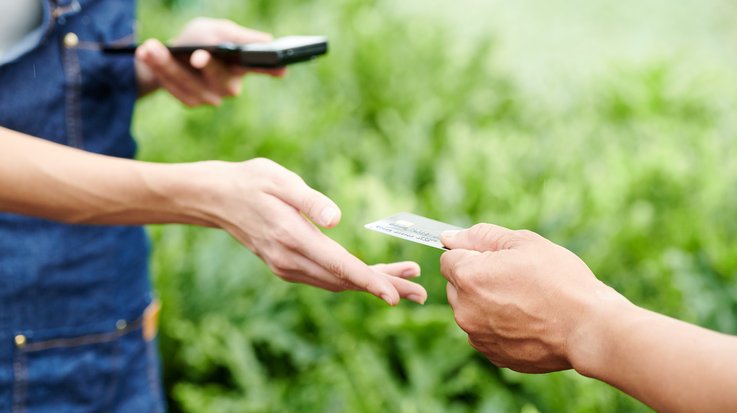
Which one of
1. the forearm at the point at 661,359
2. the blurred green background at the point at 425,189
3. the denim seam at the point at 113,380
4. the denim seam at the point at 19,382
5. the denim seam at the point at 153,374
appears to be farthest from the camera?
the blurred green background at the point at 425,189

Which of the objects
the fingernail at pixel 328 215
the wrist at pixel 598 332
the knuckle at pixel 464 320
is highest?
the fingernail at pixel 328 215

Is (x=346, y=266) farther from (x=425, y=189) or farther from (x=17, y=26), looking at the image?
(x=425, y=189)

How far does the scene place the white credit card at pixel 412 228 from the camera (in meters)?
1.22

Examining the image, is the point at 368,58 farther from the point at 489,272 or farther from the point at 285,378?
the point at 489,272

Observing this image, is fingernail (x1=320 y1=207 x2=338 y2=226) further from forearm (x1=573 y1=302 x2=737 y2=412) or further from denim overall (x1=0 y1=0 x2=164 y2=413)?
denim overall (x1=0 y1=0 x2=164 y2=413)

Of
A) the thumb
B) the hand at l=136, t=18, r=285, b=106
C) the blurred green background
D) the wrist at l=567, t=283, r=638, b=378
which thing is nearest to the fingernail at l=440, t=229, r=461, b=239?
the thumb

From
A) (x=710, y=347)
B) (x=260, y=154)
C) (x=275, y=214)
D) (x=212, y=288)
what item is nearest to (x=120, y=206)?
(x=275, y=214)

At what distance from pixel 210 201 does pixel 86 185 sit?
20 centimetres

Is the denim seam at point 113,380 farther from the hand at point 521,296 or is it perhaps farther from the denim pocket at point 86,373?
the hand at point 521,296

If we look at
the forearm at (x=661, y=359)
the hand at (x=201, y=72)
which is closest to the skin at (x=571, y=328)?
the forearm at (x=661, y=359)

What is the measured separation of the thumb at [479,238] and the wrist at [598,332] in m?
0.19

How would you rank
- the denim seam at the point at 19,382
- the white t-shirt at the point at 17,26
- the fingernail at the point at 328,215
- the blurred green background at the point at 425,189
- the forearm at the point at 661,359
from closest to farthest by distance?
1. the forearm at the point at 661,359
2. the fingernail at the point at 328,215
3. the white t-shirt at the point at 17,26
4. the denim seam at the point at 19,382
5. the blurred green background at the point at 425,189

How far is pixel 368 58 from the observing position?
4.01 metres

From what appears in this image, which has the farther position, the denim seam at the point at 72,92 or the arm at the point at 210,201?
the denim seam at the point at 72,92
